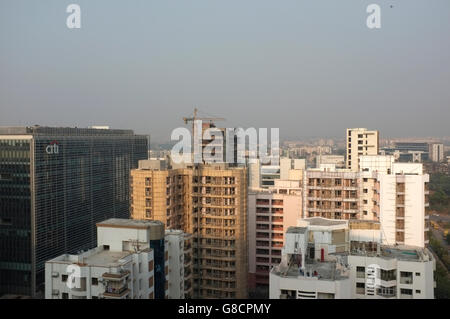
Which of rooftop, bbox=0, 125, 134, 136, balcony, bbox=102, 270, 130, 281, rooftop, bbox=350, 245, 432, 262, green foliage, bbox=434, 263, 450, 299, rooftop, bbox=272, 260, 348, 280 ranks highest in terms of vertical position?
rooftop, bbox=0, 125, 134, 136

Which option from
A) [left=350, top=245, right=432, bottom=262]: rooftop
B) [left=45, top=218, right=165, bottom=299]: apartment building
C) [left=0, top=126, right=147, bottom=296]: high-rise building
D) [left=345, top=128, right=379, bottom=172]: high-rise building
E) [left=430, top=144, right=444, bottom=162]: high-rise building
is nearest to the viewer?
[left=45, top=218, right=165, bottom=299]: apartment building

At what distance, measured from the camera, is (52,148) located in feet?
62.4

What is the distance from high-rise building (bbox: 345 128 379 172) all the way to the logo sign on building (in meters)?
15.3

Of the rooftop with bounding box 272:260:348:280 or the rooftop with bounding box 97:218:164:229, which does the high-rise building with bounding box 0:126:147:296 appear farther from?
the rooftop with bounding box 272:260:348:280

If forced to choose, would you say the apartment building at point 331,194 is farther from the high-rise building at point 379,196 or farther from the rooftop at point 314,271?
the rooftop at point 314,271

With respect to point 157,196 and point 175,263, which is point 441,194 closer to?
point 157,196

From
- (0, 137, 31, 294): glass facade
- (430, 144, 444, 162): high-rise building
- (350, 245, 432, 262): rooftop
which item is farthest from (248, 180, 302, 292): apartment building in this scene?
(430, 144, 444, 162): high-rise building

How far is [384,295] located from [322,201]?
7.59 meters

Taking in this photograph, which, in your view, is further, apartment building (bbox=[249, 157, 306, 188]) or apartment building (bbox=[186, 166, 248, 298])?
apartment building (bbox=[249, 157, 306, 188])

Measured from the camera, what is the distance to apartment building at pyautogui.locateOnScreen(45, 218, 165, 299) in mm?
6977

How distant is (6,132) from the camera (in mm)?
19406

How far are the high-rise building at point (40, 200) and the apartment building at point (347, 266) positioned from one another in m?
13.0

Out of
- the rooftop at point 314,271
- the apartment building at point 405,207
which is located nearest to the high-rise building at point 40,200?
the apartment building at point 405,207
